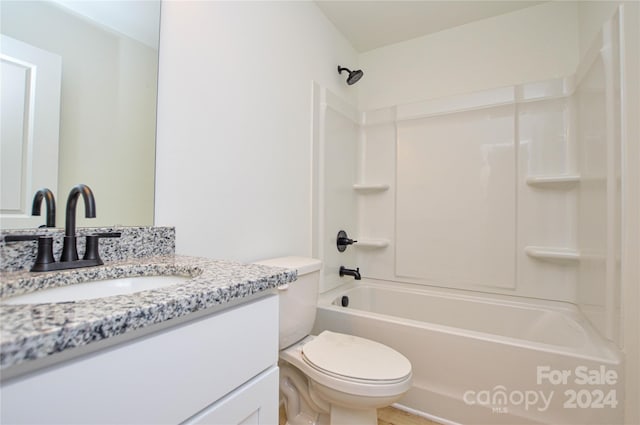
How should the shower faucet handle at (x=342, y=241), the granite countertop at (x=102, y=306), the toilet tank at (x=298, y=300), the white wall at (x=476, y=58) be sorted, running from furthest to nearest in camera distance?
the shower faucet handle at (x=342, y=241) < the white wall at (x=476, y=58) < the toilet tank at (x=298, y=300) < the granite countertop at (x=102, y=306)

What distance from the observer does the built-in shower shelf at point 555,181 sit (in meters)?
1.77

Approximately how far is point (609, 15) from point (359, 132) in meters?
1.57

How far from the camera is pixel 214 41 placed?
1.29 m

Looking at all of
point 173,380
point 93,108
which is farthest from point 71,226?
point 173,380

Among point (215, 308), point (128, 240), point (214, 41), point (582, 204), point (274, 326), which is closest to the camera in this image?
point (215, 308)

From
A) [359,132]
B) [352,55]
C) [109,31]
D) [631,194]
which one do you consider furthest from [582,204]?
[109,31]

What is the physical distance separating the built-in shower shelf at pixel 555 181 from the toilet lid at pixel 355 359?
145 centimetres

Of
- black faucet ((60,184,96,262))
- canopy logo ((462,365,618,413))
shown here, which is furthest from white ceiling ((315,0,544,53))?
canopy logo ((462,365,618,413))

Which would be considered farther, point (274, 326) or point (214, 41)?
point (214, 41)

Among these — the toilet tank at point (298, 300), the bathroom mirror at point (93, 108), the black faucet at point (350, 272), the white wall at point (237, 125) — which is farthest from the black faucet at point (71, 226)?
the black faucet at point (350, 272)

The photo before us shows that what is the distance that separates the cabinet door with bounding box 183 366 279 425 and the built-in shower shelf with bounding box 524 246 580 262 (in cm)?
188

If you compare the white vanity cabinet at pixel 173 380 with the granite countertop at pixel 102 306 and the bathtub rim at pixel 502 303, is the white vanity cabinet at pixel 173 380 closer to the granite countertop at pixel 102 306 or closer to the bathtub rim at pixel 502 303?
the granite countertop at pixel 102 306

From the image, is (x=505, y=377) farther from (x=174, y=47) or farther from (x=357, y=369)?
(x=174, y=47)

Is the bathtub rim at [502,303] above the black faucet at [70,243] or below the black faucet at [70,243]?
below
